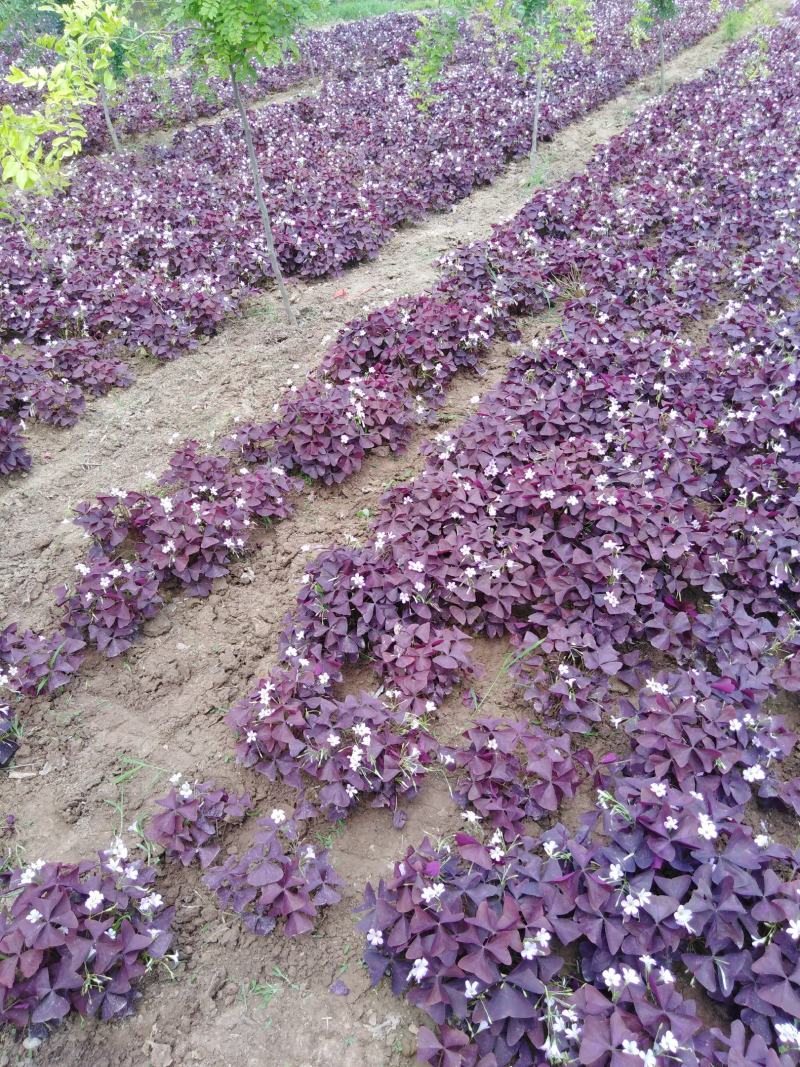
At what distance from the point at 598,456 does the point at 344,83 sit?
1410 cm

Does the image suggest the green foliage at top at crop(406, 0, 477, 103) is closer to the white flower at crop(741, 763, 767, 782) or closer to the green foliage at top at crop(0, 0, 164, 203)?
the green foliage at top at crop(0, 0, 164, 203)

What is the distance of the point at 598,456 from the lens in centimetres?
404

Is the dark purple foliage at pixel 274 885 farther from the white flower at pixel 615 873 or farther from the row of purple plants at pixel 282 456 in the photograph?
the row of purple plants at pixel 282 456

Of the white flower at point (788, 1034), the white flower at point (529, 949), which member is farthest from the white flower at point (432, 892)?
the white flower at point (788, 1034)

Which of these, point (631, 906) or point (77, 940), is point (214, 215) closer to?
point (77, 940)

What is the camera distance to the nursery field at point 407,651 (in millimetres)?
2076

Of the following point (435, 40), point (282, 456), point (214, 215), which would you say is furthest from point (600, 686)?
point (435, 40)

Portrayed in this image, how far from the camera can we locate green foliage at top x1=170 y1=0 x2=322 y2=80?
4.22 m

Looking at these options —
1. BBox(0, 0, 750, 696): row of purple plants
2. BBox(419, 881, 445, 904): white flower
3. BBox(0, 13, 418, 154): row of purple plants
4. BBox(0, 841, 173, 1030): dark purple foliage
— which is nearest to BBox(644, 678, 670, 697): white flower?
BBox(419, 881, 445, 904): white flower

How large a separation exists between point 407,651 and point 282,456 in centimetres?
187

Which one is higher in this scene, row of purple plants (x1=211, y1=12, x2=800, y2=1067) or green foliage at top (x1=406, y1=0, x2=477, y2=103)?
green foliage at top (x1=406, y1=0, x2=477, y2=103)

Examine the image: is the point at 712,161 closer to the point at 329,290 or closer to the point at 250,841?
the point at 329,290

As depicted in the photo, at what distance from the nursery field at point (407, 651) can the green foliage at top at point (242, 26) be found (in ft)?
1.69

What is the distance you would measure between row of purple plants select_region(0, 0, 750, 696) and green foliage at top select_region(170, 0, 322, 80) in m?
1.94
